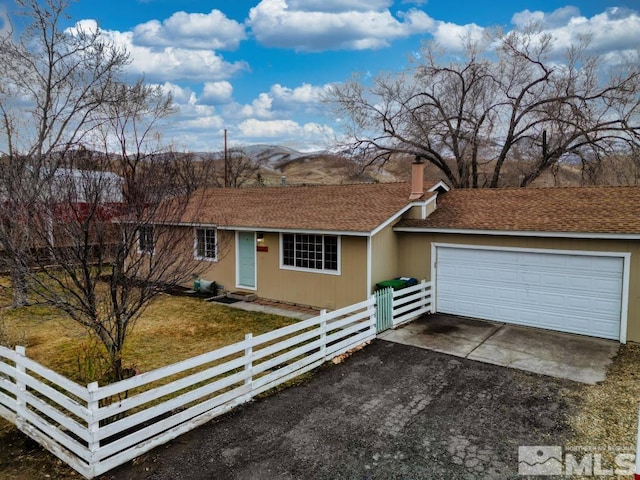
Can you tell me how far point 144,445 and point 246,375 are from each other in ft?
6.02

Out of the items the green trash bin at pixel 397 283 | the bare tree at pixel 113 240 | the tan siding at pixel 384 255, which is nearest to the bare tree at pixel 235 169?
the tan siding at pixel 384 255

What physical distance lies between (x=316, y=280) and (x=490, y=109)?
20.3 metres

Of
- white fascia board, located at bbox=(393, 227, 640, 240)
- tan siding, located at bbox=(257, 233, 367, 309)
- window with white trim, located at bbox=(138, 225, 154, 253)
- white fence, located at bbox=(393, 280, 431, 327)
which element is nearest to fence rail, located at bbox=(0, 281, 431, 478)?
window with white trim, located at bbox=(138, 225, 154, 253)

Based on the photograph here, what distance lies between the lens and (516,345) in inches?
375

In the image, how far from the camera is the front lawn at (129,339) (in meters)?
5.46

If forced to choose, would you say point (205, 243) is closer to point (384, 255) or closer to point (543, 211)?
point (384, 255)

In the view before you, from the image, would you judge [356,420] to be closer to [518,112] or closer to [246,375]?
[246,375]

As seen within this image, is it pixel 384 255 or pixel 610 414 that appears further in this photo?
pixel 384 255

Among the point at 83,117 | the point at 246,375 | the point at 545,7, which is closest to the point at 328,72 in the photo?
the point at 545,7

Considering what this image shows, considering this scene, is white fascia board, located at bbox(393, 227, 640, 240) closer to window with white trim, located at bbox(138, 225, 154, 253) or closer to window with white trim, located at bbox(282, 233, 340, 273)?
window with white trim, located at bbox(282, 233, 340, 273)

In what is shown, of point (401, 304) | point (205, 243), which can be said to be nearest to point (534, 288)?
point (401, 304)

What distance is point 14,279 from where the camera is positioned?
10680 millimetres

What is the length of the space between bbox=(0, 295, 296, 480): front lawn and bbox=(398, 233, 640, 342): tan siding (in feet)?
13.3

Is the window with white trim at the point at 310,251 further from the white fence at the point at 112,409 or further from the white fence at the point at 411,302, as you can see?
the white fence at the point at 112,409
